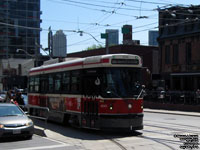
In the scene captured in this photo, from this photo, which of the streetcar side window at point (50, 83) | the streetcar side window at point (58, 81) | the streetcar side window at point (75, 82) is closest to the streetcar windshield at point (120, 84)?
the streetcar side window at point (75, 82)

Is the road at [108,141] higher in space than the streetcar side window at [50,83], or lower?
lower

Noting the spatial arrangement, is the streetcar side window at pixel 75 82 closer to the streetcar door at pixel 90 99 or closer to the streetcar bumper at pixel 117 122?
the streetcar door at pixel 90 99

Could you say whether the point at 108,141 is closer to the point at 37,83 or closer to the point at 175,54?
the point at 37,83

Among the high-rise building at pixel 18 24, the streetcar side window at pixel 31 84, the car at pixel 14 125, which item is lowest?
the car at pixel 14 125

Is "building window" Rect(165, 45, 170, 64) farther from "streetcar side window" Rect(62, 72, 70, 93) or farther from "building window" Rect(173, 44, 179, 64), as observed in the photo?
"streetcar side window" Rect(62, 72, 70, 93)

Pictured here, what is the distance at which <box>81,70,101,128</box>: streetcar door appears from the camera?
1375cm

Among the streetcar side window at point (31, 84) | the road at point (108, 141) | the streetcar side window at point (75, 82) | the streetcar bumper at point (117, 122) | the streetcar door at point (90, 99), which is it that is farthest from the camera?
the streetcar side window at point (31, 84)

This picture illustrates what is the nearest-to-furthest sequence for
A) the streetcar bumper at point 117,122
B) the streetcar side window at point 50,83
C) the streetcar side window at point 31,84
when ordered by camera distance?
the streetcar bumper at point 117,122, the streetcar side window at point 50,83, the streetcar side window at point 31,84

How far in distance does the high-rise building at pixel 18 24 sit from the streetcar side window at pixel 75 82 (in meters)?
68.5

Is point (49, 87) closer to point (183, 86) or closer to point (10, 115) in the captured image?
point (10, 115)

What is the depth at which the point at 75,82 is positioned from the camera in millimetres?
15375

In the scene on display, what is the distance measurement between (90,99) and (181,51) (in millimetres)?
27452

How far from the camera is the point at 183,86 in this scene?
39.1m

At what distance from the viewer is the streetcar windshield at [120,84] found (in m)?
13.6
